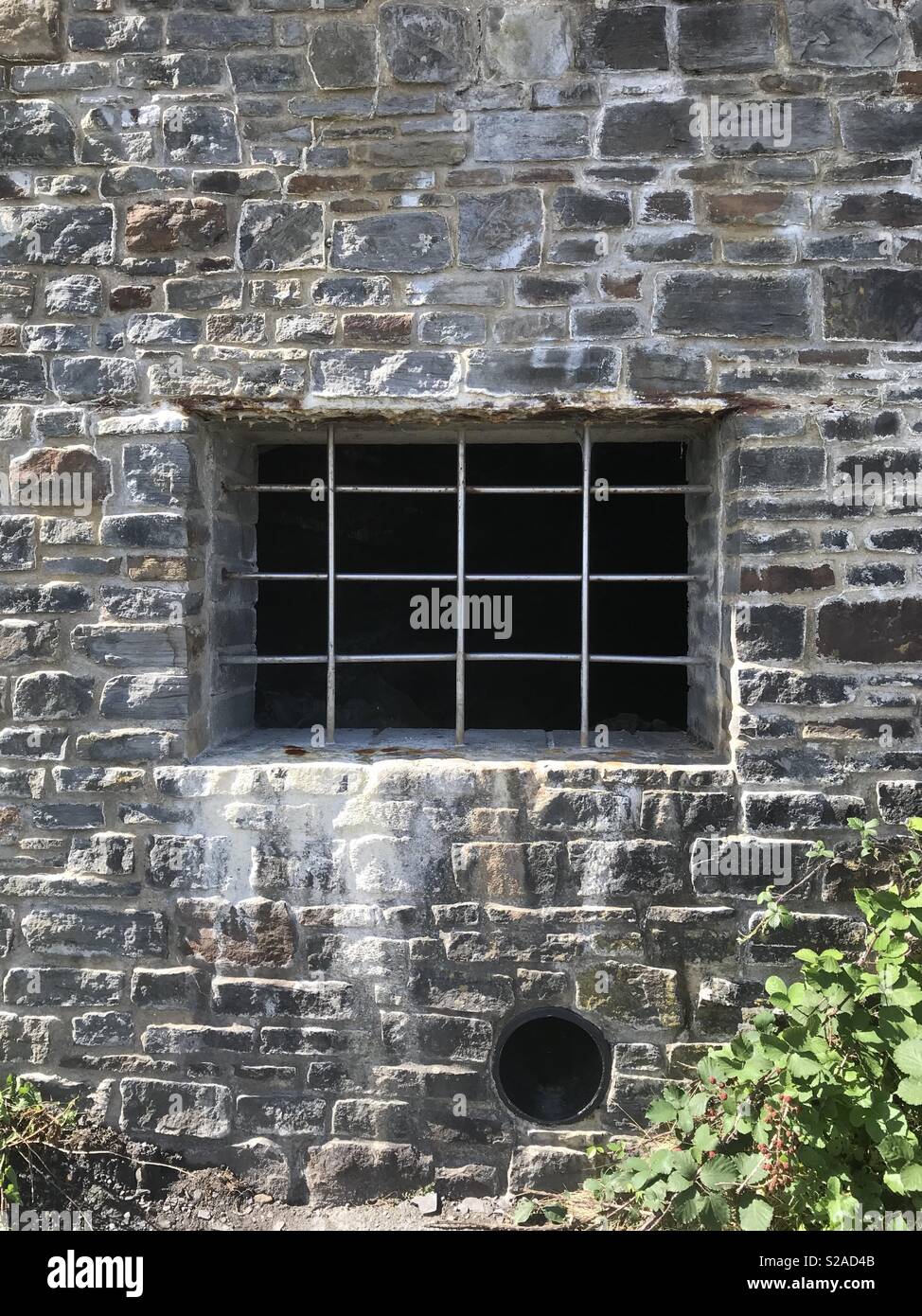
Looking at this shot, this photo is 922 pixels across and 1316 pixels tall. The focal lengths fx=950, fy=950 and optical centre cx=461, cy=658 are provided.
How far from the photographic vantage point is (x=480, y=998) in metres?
2.89

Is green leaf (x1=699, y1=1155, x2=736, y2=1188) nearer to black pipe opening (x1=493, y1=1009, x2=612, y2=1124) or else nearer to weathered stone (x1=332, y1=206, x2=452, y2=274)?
black pipe opening (x1=493, y1=1009, x2=612, y2=1124)

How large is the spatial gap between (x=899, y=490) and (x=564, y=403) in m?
1.02

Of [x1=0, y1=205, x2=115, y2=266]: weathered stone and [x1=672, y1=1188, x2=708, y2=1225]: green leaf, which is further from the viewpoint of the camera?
[x1=0, y1=205, x2=115, y2=266]: weathered stone

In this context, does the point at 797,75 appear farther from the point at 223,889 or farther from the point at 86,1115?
the point at 86,1115

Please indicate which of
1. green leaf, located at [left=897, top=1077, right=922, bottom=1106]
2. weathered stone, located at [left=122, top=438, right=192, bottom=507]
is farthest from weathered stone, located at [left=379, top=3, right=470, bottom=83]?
green leaf, located at [left=897, top=1077, right=922, bottom=1106]

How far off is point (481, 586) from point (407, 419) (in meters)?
2.63

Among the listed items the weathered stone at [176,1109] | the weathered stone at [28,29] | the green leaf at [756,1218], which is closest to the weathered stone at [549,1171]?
the green leaf at [756,1218]

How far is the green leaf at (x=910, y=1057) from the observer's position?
2.21 metres

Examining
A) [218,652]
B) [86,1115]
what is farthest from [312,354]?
[86,1115]

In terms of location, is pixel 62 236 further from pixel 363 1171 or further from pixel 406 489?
pixel 363 1171

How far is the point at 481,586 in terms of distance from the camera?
Answer: 18.2 feet

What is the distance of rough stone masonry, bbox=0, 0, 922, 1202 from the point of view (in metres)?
2.79

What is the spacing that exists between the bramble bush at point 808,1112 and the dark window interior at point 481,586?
6.44ft

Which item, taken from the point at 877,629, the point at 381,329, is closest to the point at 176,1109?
the point at 381,329
